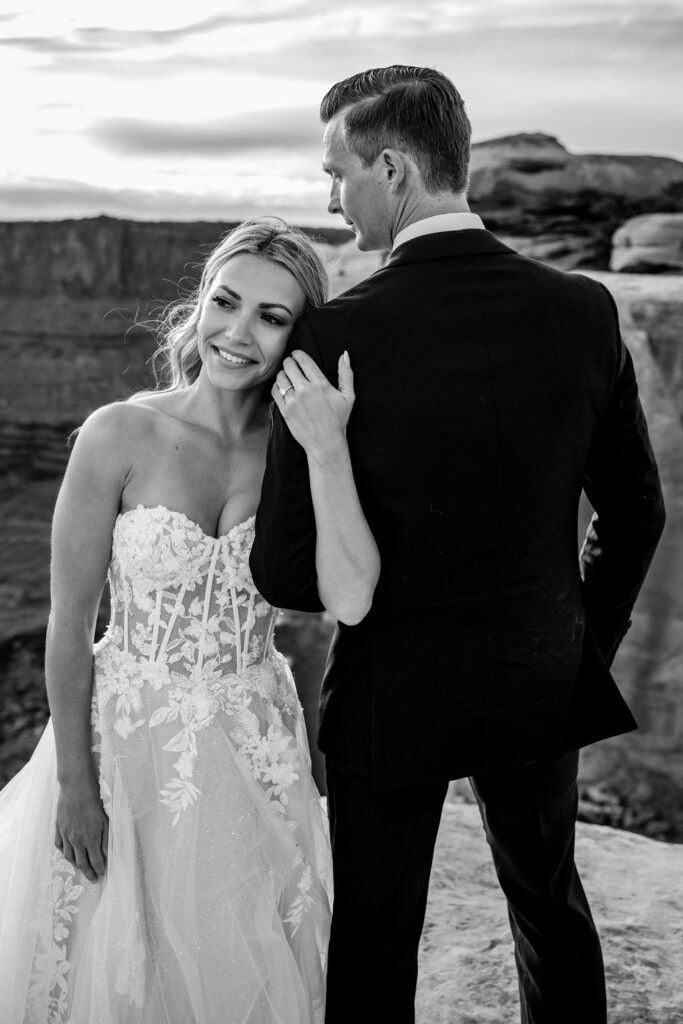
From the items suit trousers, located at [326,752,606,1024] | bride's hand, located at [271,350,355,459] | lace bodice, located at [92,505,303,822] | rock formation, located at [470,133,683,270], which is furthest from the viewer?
rock formation, located at [470,133,683,270]

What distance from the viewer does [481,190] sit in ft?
28.5

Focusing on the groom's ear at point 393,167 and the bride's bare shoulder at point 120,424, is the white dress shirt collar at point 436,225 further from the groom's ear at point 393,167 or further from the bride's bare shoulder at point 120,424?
the bride's bare shoulder at point 120,424

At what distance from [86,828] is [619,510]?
1.10 meters

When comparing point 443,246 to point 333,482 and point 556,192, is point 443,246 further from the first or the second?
point 556,192

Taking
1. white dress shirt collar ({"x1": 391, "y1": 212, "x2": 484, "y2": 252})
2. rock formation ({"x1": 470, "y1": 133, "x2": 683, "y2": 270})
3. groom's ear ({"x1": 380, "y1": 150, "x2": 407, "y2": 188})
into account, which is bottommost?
white dress shirt collar ({"x1": 391, "y1": 212, "x2": 484, "y2": 252})

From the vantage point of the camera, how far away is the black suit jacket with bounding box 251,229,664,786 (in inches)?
63.7

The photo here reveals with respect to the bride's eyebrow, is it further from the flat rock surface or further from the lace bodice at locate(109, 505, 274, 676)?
the flat rock surface

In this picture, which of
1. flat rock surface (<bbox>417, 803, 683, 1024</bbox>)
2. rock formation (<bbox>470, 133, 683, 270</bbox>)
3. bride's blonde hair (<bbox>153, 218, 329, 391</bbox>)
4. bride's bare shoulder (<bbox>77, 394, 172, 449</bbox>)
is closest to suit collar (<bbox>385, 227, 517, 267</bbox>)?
bride's blonde hair (<bbox>153, 218, 329, 391</bbox>)

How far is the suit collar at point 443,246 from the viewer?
1.64m

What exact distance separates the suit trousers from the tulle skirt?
0.16m

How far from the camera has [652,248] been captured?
25.5ft

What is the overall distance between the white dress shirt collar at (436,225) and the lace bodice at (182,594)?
1.96ft

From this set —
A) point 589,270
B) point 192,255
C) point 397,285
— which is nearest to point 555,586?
point 397,285

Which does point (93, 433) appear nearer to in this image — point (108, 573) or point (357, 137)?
point (108, 573)
